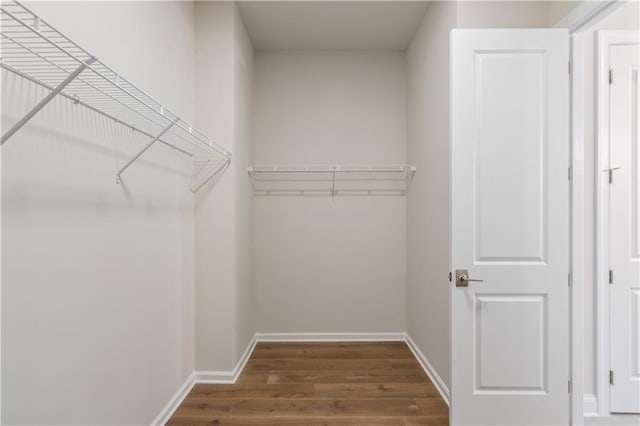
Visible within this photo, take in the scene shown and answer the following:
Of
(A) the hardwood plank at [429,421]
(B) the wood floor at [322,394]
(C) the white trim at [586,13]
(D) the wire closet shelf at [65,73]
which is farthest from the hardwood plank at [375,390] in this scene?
(C) the white trim at [586,13]

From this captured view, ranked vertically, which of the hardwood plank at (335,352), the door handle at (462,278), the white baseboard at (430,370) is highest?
the door handle at (462,278)

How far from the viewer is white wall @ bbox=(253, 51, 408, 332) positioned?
3.50 meters

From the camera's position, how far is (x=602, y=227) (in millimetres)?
2211

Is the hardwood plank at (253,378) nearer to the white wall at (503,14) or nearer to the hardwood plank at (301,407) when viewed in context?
the hardwood plank at (301,407)

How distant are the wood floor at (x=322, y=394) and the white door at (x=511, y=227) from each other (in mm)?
427

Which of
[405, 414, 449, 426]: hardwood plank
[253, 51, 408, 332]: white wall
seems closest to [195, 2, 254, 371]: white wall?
[253, 51, 408, 332]: white wall

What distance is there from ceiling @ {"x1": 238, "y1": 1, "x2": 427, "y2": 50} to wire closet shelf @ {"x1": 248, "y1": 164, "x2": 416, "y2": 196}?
1185 mm

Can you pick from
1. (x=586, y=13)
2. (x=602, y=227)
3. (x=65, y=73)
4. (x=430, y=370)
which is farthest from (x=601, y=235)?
(x=65, y=73)

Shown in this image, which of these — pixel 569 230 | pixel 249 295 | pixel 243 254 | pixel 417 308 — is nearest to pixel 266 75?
pixel 243 254

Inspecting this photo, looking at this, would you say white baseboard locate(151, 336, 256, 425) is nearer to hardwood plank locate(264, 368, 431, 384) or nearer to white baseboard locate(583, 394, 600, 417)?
hardwood plank locate(264, 368, 431, 384)

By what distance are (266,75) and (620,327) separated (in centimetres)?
346

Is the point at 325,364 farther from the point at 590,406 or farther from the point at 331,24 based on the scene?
the point at 331,24

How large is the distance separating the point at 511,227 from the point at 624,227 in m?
0.87

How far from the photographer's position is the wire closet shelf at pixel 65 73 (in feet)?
2.96
